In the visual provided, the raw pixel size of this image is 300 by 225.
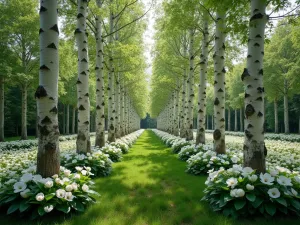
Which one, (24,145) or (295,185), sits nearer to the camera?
(295,185)

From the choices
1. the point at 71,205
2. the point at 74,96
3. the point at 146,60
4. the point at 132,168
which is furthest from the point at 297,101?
the point at 71,205

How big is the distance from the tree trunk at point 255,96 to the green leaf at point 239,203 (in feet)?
3.53

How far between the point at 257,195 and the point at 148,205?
2.06m

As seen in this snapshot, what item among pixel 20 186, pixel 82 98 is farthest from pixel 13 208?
pixel 82 98

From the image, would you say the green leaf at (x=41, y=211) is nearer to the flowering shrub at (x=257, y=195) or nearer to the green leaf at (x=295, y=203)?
the flowering shrub at (x=257, y=195)

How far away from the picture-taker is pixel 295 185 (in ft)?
13.4

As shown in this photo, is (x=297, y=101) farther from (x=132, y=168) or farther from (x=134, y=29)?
(x=132, y=168)

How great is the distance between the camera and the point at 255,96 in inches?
189

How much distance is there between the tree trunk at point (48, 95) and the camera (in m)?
4.49

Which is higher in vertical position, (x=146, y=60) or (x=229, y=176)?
(x=146, y=60)

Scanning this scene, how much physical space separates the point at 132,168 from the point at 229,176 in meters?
4.50

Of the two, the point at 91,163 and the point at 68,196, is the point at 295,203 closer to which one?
the point at 68,196

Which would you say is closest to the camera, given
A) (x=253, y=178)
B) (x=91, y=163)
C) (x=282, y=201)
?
(x=282, y=201)

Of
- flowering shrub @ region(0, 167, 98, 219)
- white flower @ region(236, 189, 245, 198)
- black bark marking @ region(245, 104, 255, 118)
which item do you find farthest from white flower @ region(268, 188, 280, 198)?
flowering shrub @ region(0, 167, 98, 219)
